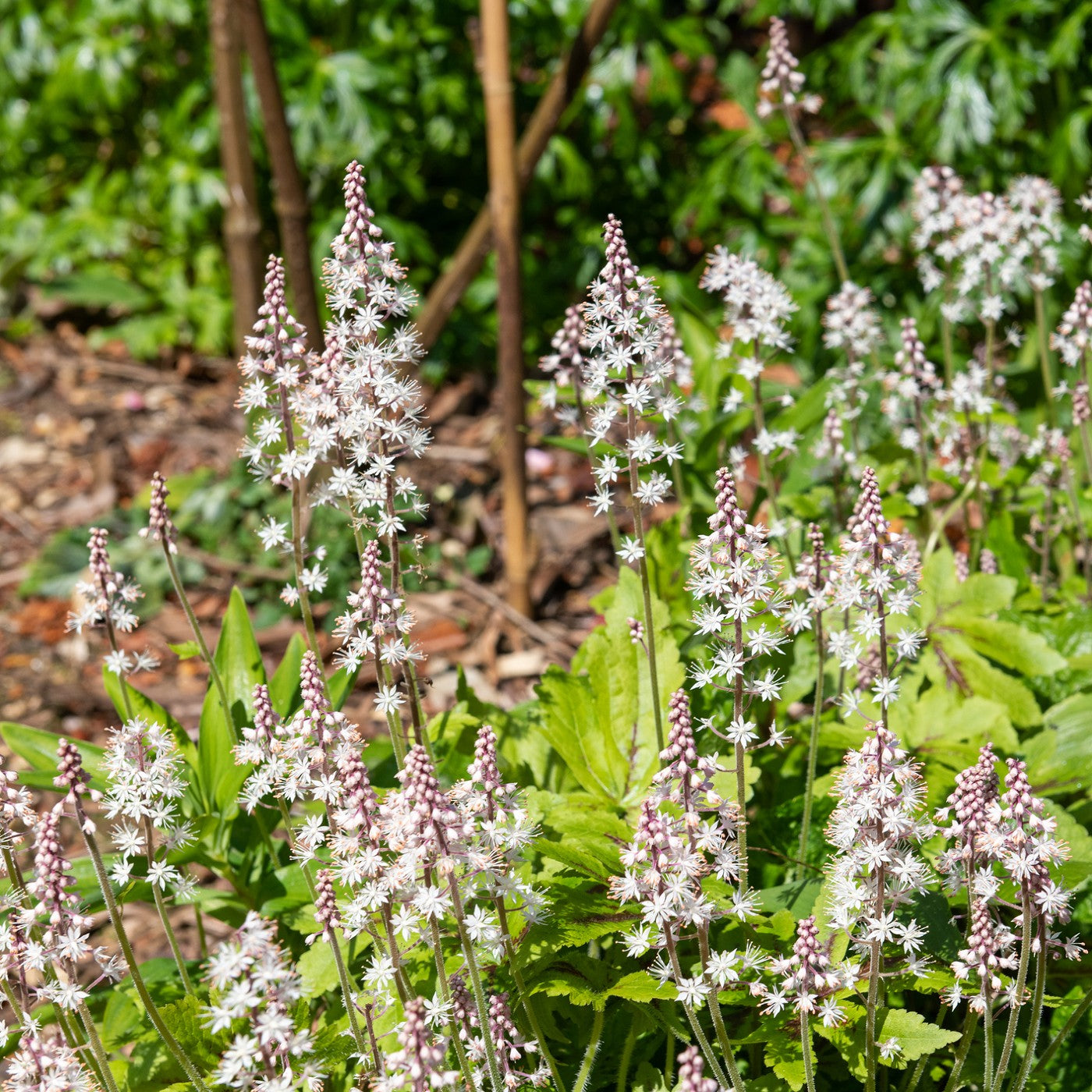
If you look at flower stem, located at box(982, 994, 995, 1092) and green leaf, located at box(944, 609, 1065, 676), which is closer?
flower stem, located at box(982, 994, 995, 1092)

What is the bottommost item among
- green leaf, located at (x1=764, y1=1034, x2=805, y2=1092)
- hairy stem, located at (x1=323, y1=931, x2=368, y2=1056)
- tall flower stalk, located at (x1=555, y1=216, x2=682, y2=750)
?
green leaf, located at (x1=764, y1=1034, x2=805, y2=1092)

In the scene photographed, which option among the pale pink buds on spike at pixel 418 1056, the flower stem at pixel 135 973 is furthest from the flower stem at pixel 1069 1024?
the flower stem at pixel 135 973

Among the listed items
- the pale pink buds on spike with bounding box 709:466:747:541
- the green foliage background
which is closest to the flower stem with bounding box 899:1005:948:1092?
the pale pink buds on spike with bounding box 709:466:747:541

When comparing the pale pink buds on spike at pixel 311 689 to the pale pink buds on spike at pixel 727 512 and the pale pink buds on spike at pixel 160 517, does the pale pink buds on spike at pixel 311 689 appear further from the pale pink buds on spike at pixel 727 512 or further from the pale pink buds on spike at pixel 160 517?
the pale pink buds on spike at pixel 727 512

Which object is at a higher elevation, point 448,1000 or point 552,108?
point 552,108

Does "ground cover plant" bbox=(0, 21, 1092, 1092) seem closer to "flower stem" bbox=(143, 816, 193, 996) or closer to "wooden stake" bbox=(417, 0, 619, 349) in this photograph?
"flower stem" bbox=(143, 816, 193, 996)

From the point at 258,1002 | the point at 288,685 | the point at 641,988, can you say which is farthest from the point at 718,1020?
the point at 288,685

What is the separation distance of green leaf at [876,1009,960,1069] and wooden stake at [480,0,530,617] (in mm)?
3077

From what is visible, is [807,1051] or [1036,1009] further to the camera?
[1036,1009]

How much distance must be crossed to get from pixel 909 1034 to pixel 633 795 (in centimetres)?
104

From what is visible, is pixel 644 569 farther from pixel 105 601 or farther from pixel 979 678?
pixel 979 678

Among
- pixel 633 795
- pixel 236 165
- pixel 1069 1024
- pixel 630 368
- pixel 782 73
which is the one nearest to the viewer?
pixel 1069 1024

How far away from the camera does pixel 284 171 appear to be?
5.71 metres

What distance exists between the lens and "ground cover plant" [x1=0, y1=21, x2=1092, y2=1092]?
8.25ft
